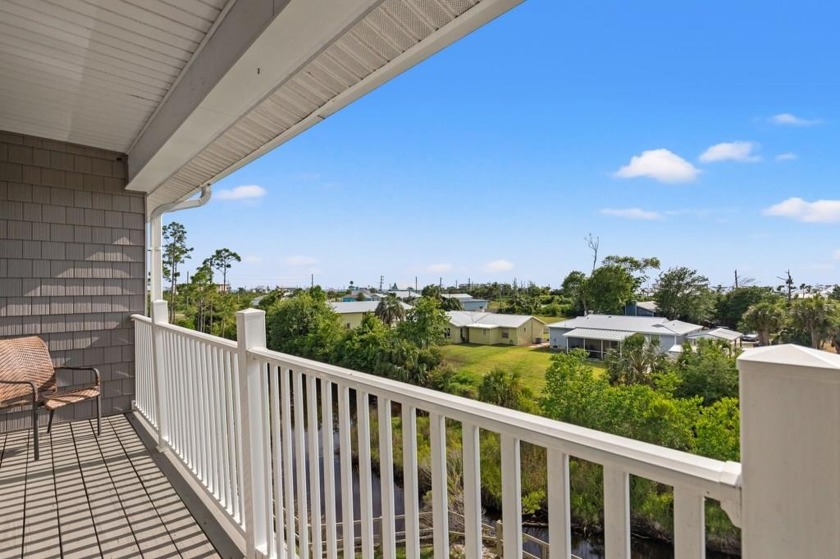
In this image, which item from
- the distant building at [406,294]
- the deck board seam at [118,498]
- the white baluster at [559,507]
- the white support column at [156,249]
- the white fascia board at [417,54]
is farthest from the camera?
the distant building at [406,294]

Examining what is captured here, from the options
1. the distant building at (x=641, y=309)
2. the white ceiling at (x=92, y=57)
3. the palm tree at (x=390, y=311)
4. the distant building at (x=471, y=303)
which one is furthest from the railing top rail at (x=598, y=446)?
the distant building at (x=471, y=303)

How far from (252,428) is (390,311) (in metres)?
31.5

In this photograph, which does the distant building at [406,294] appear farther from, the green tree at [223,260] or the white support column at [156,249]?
the white support column at [156,249]

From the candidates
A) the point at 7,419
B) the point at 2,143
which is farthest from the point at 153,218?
the point at 7,419

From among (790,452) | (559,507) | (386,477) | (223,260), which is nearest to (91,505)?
(386,477)

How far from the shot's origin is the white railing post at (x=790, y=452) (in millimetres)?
565

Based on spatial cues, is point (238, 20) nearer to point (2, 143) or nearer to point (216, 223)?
point (2, 143)

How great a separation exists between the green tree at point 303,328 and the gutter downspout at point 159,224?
21221 millimetres

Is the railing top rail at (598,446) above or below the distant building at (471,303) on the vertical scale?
above

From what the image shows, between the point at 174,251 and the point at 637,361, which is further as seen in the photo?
the point at 174,251

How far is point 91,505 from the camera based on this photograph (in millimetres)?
2590

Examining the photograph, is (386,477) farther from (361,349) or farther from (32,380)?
(361,349)

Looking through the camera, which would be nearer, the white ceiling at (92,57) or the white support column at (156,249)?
the white ceiling at (92,57)

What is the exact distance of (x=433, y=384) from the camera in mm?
24281
